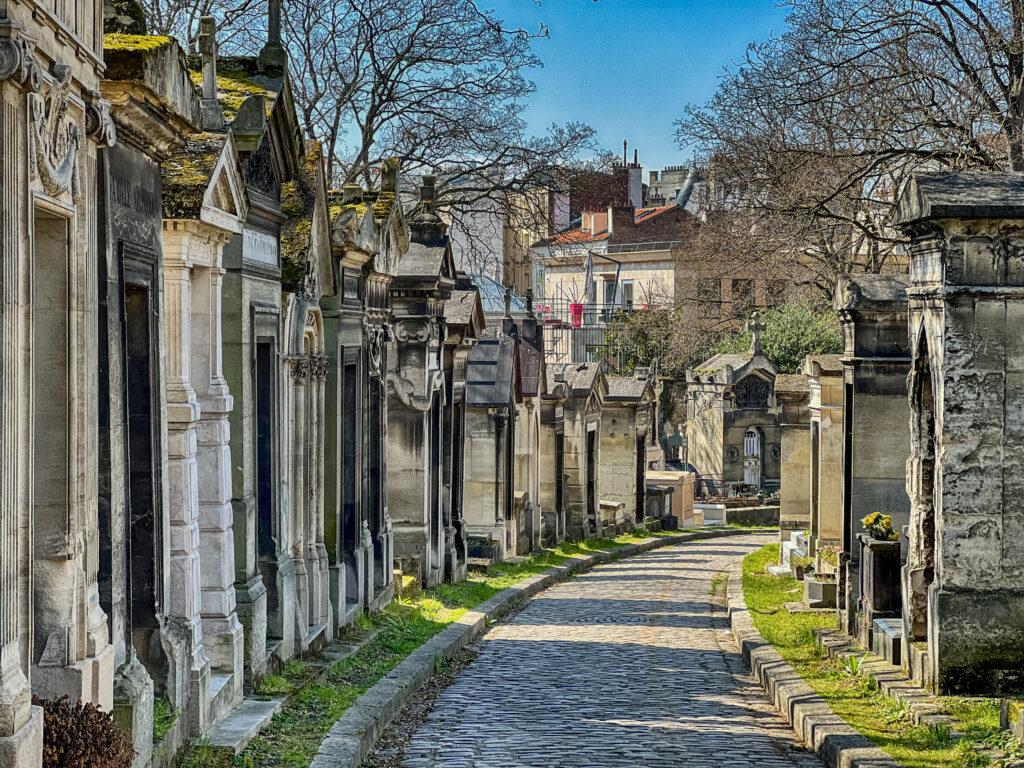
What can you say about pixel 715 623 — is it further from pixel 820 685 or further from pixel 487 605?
pixel 820 685

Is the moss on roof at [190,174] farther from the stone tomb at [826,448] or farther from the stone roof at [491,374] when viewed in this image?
the stone roof at [491,374]

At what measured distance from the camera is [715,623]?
55.4 ft

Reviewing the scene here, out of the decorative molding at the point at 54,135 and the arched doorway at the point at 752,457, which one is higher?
the decorative molding at the point at 54,135

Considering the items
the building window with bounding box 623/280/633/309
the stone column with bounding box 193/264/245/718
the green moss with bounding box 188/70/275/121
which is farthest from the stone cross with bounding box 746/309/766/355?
the stone column with bounding box 193/264/245/718

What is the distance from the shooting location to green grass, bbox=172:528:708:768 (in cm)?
827

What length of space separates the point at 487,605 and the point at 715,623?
2769 millimetres

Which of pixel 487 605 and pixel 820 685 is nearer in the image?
pixel 820 685

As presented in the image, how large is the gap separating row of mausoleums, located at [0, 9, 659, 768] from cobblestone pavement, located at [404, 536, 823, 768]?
1421 mm

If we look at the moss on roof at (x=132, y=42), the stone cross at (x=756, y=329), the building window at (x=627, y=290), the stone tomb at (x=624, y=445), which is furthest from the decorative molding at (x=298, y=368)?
the building window at (x=627, y=290)

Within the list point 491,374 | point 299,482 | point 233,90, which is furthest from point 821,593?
point 233,90

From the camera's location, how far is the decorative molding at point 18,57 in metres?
4.81

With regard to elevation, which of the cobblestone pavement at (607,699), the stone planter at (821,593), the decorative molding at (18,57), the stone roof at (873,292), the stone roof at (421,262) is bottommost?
the cobblestone pavement at (607,699)

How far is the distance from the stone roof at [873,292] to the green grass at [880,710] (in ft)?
10.6

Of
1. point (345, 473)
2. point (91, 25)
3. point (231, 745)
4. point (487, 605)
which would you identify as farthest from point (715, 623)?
point (91, 25)
